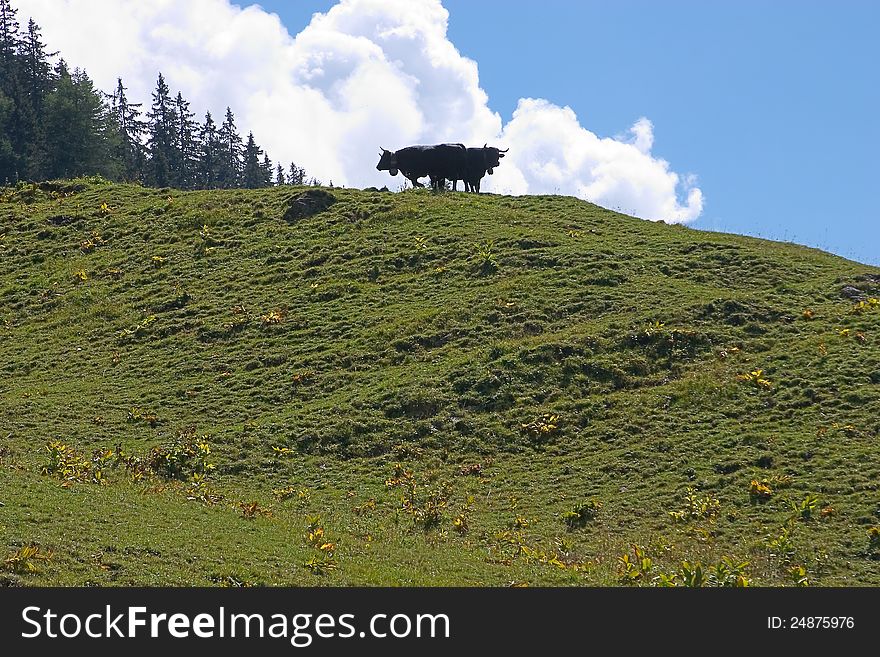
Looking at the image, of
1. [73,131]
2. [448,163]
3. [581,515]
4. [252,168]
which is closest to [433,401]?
[581,515]

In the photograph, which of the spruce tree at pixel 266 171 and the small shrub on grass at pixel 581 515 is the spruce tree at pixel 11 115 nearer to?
the spruce tree at pixel 266 171

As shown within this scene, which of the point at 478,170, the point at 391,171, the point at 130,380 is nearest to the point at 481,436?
the point at 130,380

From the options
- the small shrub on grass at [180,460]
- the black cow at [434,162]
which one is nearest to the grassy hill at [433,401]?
the small shrub on grass at [180,460]

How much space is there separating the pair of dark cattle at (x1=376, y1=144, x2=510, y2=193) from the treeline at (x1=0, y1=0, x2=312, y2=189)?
33.7 meters

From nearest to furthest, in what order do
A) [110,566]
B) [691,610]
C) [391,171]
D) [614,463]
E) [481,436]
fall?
[691,610], [110,566], [614,463], [481,436], [391,171]

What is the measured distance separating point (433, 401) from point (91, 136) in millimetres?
56806

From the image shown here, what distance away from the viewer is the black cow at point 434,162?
50.7 m

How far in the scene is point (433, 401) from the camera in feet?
89.2

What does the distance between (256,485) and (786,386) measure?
1385cm

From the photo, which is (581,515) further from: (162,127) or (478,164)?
(162,127)

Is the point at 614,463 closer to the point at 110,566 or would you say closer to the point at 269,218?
the point at 110,566

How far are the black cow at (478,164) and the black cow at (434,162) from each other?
26cm

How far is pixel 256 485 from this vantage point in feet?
77.0

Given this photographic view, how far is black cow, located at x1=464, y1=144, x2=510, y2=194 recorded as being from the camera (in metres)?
50.7
